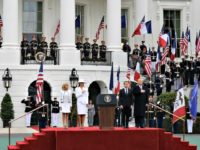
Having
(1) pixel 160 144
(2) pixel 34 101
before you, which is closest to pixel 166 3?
(2) pixel 34 101

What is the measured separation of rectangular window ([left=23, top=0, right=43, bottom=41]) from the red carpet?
24533 mm

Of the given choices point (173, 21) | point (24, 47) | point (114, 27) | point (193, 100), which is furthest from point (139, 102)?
point (173, 21)

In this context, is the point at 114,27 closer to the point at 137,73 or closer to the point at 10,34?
the point at 137,73

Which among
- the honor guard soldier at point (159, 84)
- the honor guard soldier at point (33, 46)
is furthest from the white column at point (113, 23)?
the honor guard soldier at point (33, 46)

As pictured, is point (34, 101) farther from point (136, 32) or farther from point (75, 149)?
point (75, 149)

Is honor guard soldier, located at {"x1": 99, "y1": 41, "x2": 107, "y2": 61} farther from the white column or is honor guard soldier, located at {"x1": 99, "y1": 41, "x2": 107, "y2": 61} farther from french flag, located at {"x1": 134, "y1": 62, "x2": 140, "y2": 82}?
french flag, located at {"x1": 134, "y1": 62, "x2": 140, "y2": 82}

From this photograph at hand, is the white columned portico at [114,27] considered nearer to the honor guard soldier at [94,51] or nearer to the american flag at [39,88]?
the honor guard soldier at [94,51]

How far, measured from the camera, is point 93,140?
1093 inches

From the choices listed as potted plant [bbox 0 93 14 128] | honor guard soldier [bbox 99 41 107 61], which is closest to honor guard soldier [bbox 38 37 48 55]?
honor guard soldier [bbox 99 41 107 61]

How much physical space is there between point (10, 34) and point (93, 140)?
2113cm

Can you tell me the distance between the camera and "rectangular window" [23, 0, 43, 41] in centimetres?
5197

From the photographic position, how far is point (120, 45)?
5059 centimetres

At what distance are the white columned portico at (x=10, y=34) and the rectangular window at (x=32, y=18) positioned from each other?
4.18 m

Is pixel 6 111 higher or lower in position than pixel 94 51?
lower
